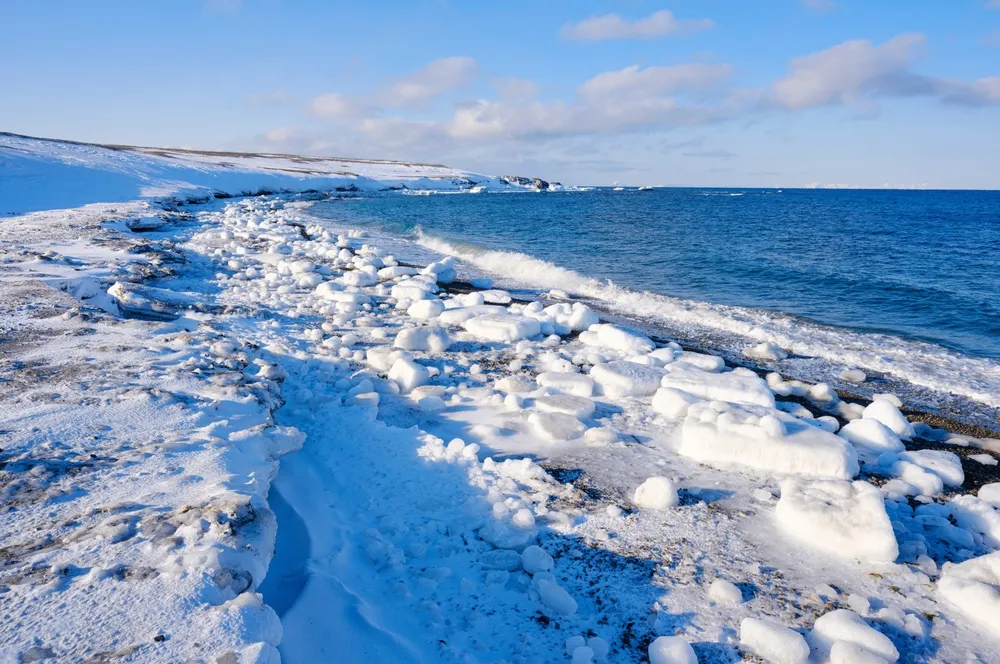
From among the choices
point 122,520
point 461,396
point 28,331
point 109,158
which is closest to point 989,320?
point 461,396

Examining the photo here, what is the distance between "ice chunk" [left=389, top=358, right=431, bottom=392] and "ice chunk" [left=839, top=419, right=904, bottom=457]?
4.11m

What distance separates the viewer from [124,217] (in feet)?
55.5

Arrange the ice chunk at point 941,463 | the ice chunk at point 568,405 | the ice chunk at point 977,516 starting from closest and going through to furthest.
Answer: the ice chunk at point 977,516 < the ice chunk at point 941,463 < the ice chunk at point 568,405

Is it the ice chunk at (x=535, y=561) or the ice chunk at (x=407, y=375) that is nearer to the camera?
the ice chunk at (x=535, y=561)

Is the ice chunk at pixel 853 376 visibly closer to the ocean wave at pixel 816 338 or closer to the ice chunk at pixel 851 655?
the ocean wave at pixel 816 338

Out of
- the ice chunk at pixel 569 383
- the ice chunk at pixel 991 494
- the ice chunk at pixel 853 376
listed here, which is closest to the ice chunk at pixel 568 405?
the ice chunk at pixel 569 383

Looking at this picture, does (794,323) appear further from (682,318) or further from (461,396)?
(461,396)

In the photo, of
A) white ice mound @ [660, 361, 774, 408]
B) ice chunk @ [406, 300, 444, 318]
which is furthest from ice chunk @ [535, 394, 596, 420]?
ice chunk @ [406, 300, 444, 318]

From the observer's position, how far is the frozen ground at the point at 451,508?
95.9 inches

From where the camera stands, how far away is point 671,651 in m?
2.54

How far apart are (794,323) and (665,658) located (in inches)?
353

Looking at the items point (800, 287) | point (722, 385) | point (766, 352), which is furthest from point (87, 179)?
point (722, 385)

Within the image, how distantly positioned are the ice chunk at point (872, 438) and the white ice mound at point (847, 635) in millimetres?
2652

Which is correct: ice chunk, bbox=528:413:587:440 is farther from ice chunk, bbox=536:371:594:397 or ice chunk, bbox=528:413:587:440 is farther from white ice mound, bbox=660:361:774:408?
white ice mound, bbox=660:361:774:408
